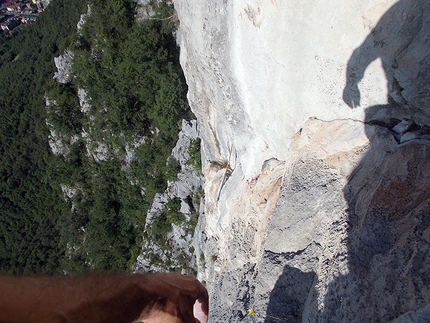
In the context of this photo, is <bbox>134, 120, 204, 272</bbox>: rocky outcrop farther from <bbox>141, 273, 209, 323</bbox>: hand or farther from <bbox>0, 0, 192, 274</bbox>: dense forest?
<bbox>141, 273, 209, 323</bbox>: hand

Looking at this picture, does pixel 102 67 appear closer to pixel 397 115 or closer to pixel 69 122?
pixel 69 122

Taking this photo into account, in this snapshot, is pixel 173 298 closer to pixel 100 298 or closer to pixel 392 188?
pixel 100 298

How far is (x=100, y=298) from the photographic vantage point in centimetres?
164

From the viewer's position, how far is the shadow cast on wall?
245 centimetres

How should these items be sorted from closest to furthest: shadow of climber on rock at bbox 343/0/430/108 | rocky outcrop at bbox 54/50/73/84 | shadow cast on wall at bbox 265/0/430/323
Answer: shadow cast on wall at bbox 265/0/430/323
shadow of climber on rock at bbox 343/0/430/108
rocky outcrop at bbox 54/50/73/84

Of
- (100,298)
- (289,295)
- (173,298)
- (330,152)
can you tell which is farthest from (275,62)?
(100,298)

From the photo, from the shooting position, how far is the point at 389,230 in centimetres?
295

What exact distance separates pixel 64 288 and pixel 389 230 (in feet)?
9.46

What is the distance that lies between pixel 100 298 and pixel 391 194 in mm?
2911

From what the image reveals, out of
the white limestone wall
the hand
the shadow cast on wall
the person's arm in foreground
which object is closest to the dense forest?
the white limestone wall

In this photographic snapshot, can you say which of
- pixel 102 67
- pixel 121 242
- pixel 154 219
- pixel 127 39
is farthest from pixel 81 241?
pixel 127 39

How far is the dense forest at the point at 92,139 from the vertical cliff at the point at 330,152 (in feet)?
22.3

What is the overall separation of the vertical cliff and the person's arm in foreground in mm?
1661

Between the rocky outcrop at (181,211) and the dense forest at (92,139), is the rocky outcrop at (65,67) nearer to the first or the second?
the dense forest at (92,139)
